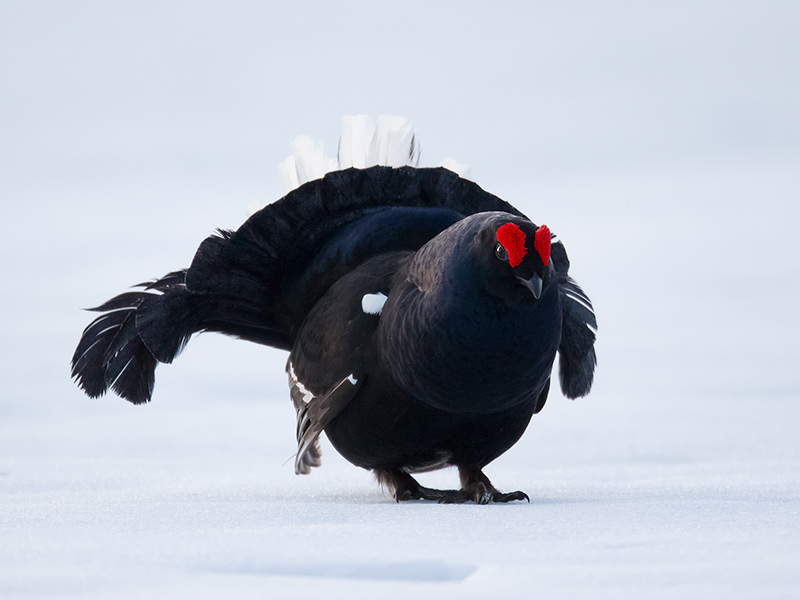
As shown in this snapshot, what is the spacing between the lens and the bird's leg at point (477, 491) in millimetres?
3033

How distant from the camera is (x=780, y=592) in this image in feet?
5.30

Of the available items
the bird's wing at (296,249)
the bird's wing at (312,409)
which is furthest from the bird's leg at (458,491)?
the bird's wing at (296,249)

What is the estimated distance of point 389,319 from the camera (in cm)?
291

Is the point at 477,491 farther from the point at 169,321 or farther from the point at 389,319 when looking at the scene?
the point at 169,321

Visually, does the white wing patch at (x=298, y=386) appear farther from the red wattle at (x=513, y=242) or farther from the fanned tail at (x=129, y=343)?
the red wattle at (x=513, y=242)

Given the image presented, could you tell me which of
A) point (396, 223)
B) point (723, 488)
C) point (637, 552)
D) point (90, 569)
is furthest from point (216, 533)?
point (723, 488)

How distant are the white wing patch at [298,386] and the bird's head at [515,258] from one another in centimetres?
78

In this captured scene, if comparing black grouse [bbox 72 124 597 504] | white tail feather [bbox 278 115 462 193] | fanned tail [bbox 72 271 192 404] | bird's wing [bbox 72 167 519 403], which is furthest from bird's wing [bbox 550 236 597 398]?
fanned tail [bbox 72 271 192 404]

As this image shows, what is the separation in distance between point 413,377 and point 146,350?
130cm

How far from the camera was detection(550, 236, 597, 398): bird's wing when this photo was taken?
345 cm

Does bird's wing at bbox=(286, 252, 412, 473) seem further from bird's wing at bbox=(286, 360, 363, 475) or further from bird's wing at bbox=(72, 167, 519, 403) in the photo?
bird's wing at bbox=(72, 167, 519, 403)

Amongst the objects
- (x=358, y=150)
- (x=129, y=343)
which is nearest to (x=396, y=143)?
(x=358, y=150)

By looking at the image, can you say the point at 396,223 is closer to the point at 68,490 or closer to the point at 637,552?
the point at 68,490

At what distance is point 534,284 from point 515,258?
0.27 feet
